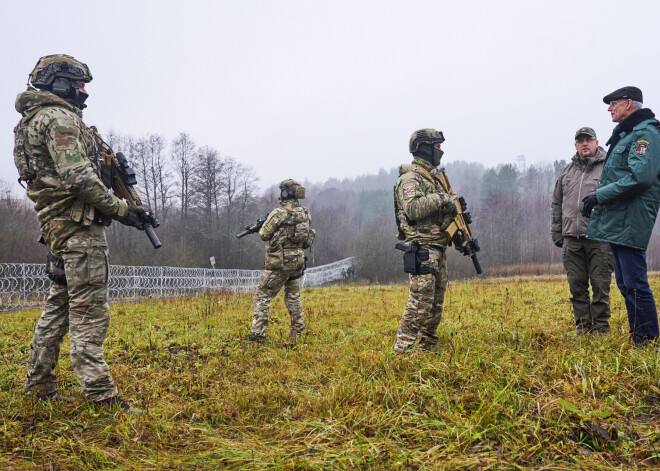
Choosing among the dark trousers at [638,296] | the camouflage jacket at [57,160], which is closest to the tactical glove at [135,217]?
the camouflage jacket at [57,160]

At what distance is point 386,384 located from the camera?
9.31 ft

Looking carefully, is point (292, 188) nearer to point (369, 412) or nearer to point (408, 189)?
point (408, 189)

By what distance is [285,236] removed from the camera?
5500mm

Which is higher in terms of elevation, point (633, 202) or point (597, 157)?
point (597, 157)

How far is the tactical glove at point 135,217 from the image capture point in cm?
305

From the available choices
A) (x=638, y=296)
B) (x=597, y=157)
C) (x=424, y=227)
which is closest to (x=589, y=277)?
(x=638, y=296)

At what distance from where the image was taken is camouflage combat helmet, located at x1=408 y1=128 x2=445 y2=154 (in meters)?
3.98

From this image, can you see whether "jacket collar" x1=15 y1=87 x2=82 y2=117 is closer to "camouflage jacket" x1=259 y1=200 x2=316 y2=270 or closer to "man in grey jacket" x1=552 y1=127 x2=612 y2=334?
"camouflage jacket" x1=259 y1=200 x2=316 y2=270

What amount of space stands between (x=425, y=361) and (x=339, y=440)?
50.2 inches

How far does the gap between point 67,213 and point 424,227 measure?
308 centimetres

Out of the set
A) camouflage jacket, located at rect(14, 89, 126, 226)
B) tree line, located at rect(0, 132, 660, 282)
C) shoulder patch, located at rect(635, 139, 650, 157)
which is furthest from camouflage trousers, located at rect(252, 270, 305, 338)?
tree line, located at rect(0, 132, 660, 282)

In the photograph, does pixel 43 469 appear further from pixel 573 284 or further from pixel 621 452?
pixel 573 284

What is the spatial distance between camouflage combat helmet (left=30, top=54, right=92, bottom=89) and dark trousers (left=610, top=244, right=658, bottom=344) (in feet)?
15.3

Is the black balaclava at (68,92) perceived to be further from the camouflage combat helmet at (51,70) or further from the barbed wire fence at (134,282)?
the barbed wire fence at (134,282)
